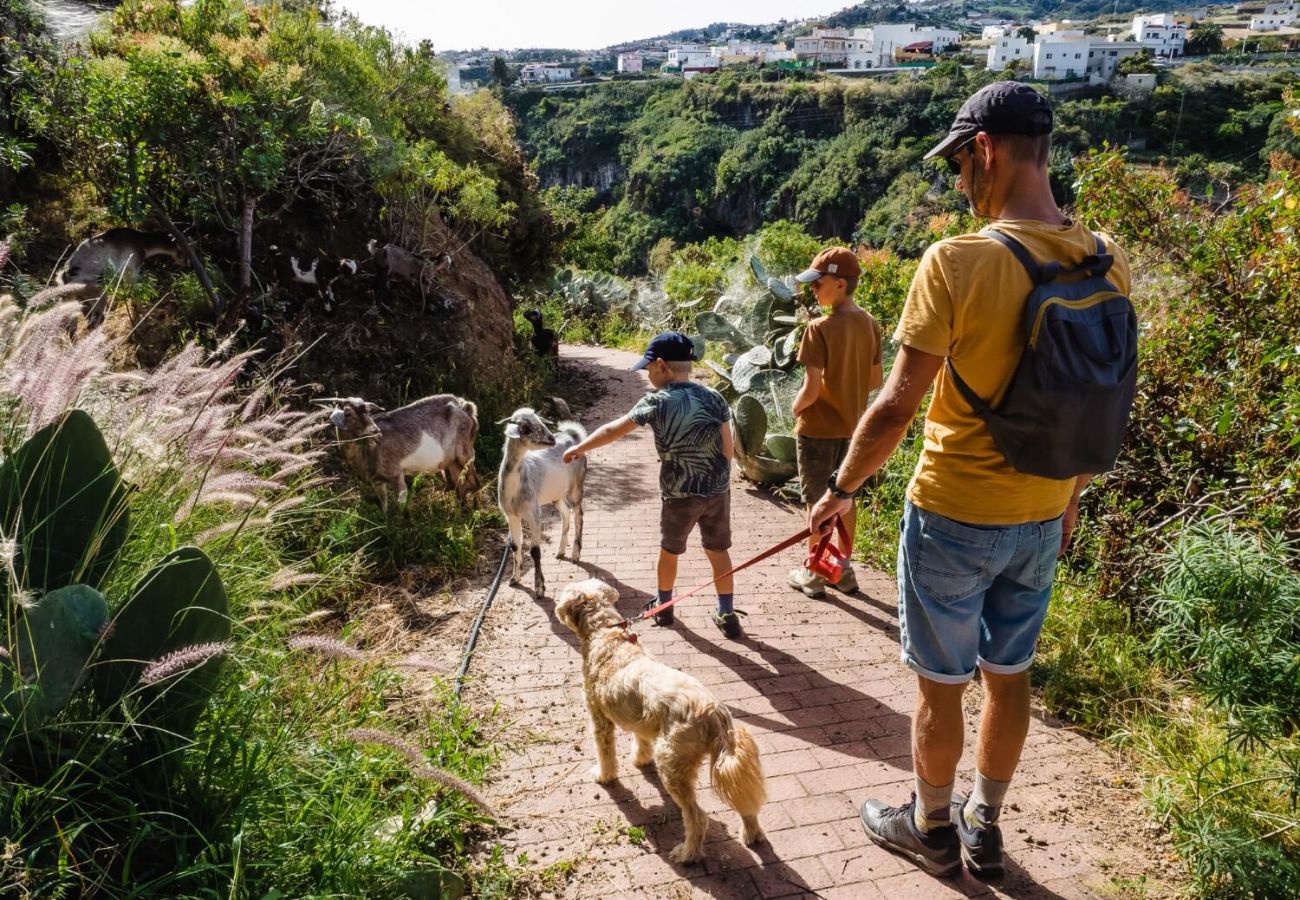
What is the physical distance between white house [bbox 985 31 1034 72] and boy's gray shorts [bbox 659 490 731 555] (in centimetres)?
11654

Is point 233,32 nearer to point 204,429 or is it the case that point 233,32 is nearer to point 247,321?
point 247,321

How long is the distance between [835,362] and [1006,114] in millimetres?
2653

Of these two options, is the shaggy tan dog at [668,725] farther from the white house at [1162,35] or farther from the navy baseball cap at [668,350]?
the white house at [1162,35]

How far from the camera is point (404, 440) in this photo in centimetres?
649

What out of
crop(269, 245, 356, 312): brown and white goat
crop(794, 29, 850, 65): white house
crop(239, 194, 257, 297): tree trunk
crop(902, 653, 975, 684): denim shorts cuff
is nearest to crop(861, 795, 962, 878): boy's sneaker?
crop(902, 653, 975, 684): denim shorts cuff

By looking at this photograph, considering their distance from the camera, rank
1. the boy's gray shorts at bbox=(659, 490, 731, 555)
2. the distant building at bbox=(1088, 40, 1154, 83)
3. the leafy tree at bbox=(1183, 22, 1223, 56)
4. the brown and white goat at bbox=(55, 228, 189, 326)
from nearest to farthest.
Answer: the boy's gray shorts at bbox=(659, 490, 731, 555) → the brown and white goat at bbox=(55, 228, 189, 326) → the distant building at bbox=(1088, 40, 1154, 83) → the leafy tree at bbox=(1183, 22, 1223, 56)

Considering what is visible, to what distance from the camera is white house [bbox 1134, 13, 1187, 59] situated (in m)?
96.0

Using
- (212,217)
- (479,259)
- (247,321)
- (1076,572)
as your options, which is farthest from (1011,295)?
(479,259)

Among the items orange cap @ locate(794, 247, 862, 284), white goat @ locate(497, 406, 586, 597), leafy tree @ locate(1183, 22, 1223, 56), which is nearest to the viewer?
orange cap @ locate(794, 247, 862, 284)

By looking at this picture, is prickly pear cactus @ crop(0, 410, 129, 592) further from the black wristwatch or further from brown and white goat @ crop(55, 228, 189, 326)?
brown and white goat @ crop(55, 228, 189, 326)

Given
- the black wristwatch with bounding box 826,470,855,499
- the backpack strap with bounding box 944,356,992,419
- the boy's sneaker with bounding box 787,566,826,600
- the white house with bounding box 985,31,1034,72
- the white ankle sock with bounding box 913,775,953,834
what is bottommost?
the boy's sneaker with bounding box 787,566,826,600

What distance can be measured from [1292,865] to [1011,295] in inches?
91.2

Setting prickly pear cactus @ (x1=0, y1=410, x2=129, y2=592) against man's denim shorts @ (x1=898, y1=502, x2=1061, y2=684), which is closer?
prickly pear cactus @ (x1=0, y1=410, x2=129, y2=592)

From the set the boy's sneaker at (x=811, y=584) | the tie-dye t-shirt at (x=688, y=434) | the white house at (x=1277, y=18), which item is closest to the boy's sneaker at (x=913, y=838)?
the tie-dye t-shirt at (x=688, y=434)
